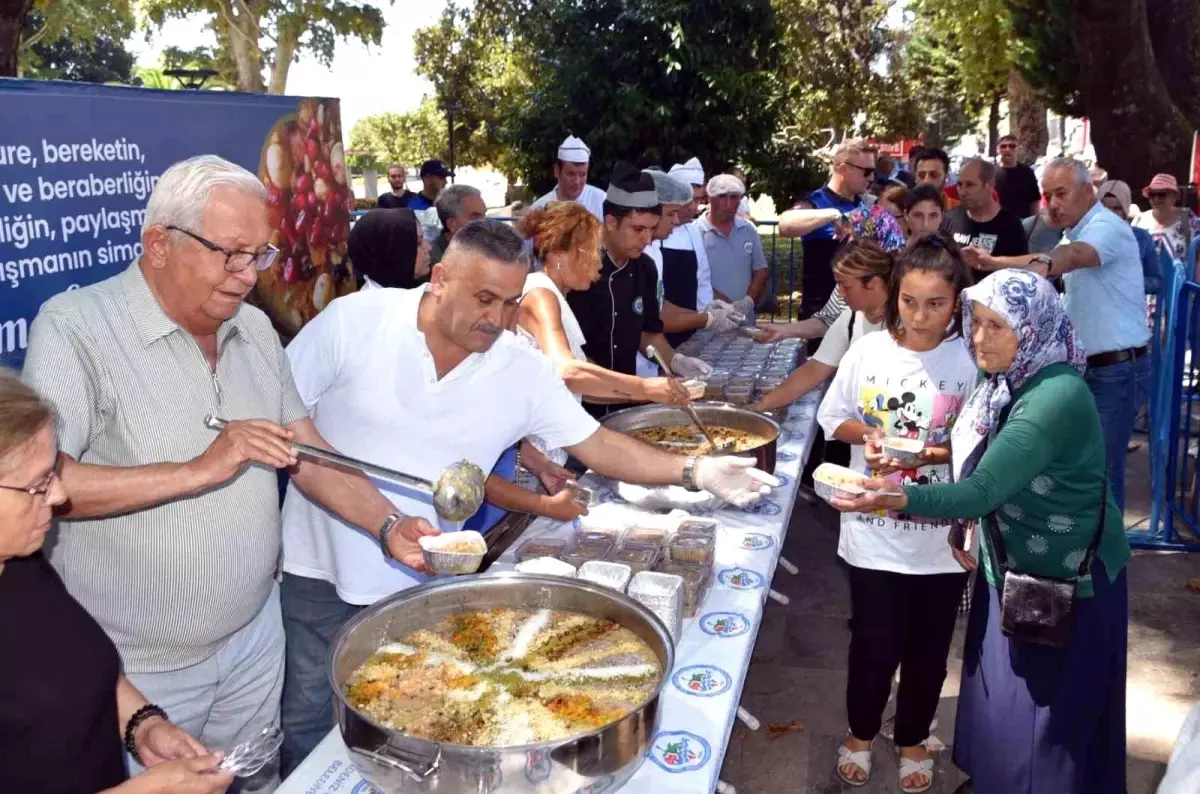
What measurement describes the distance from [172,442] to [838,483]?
57.9 inches

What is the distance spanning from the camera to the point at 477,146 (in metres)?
20.7

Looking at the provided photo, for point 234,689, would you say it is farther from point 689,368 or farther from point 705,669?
point 689,368

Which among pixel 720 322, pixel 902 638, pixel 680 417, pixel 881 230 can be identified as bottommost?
pixel 902 638

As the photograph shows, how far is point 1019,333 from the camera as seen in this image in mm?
2189

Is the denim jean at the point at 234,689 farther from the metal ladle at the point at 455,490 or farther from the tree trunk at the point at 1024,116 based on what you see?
the tree trunk at the point at 1024,116

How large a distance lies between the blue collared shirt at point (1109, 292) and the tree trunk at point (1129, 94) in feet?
25.6

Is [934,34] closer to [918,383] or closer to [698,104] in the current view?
[698,104]

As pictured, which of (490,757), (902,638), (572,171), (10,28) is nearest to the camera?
(490,757)

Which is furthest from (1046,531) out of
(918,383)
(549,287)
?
(549,287)

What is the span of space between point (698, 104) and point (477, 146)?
11.3 metres

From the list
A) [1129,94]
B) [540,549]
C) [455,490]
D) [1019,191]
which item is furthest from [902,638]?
[1129,94]

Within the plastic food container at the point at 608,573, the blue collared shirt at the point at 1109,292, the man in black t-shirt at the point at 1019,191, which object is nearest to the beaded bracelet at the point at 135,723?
the plastic food container at the point at 608,573

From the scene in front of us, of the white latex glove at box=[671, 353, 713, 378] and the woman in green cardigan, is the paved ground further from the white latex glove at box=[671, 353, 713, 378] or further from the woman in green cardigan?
the white latex glove at box=[671, 353, 713, 378]

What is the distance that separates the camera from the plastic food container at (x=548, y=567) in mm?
2008
